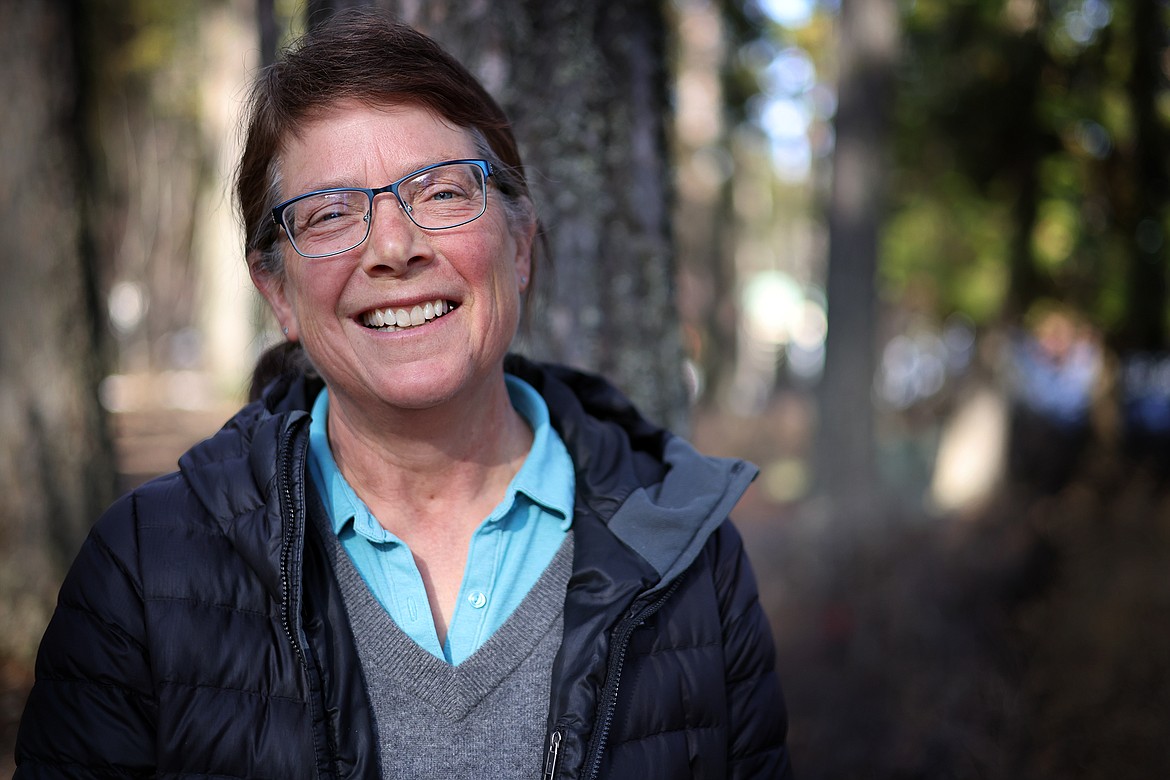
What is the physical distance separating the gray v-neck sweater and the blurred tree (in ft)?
3.74

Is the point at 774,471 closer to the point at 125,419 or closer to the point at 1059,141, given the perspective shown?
the point at 1059,141

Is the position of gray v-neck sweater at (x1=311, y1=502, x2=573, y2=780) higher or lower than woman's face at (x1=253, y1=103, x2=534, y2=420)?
lower

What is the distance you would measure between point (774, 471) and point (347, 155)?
1317 cm

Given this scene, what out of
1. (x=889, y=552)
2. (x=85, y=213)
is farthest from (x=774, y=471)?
(x=85, y=213)

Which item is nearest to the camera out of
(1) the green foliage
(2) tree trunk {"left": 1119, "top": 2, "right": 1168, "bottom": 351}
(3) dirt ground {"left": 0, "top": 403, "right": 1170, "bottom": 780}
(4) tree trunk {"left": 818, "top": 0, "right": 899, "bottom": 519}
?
(3) dirt ground {"left": 0, "top": 403, "right": 1170, "bottom": 780}

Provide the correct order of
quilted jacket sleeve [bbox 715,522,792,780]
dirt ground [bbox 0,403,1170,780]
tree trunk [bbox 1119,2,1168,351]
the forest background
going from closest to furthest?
1. quilted jacket sleeve [bbox 715,522,792,780]
2. the forest background
3. dirt ground [bbox 0,403,1170,780]
4. tree trunk [bbox 1119,2,1168,351]

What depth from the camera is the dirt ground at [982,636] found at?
5.38 metres

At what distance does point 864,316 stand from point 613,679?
772cm

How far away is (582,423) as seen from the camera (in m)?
2.40

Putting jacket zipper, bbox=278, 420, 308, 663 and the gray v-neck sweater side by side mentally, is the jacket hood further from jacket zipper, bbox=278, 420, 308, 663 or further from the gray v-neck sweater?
jacket zipper, bbox=278, 420, 308, 663

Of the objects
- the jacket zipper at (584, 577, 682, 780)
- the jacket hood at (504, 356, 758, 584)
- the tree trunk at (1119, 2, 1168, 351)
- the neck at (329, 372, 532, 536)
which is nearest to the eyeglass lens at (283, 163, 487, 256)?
the neck at (329, 372, 532, 536)

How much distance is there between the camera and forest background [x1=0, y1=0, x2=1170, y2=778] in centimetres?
318

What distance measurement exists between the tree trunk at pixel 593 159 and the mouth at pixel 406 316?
859 millimetres

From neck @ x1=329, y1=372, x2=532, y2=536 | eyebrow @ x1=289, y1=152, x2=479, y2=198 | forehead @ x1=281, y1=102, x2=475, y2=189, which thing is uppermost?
forehead @ x1=281, y1=102, x2=475, y2=189
